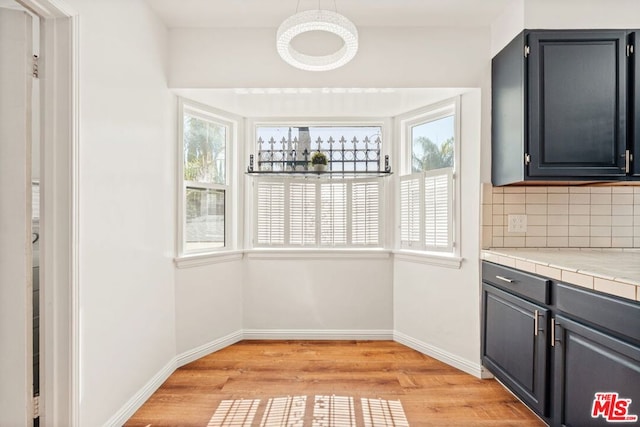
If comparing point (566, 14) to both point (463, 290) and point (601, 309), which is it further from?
point (463, 290)

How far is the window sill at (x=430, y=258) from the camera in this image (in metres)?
2.44

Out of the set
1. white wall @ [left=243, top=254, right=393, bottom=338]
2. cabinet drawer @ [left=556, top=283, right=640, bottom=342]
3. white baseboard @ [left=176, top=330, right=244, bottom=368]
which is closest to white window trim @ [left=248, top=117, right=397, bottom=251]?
white wall @ [left=243, top=254, right=393, bottom=338]

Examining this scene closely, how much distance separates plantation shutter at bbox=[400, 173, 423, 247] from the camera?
2777mm

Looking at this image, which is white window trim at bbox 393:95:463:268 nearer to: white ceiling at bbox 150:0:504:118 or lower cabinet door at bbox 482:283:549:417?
white ceiling at bbox 150:0:504:118

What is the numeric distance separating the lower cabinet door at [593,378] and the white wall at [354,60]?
174 centimetres

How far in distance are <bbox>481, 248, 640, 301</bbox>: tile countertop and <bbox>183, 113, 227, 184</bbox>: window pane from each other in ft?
7.43

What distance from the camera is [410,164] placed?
291 cm

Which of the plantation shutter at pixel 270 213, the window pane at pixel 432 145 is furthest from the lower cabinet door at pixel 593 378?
the plantation shutter at pixel 270 213

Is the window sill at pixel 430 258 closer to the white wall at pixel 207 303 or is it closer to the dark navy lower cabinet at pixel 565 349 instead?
the dark navy lower cabinet at pixel 565 349

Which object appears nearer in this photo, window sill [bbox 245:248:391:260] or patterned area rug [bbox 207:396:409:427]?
patterned area rug [bbox 207:396:409:427]

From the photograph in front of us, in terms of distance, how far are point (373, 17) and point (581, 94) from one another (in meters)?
1.41
